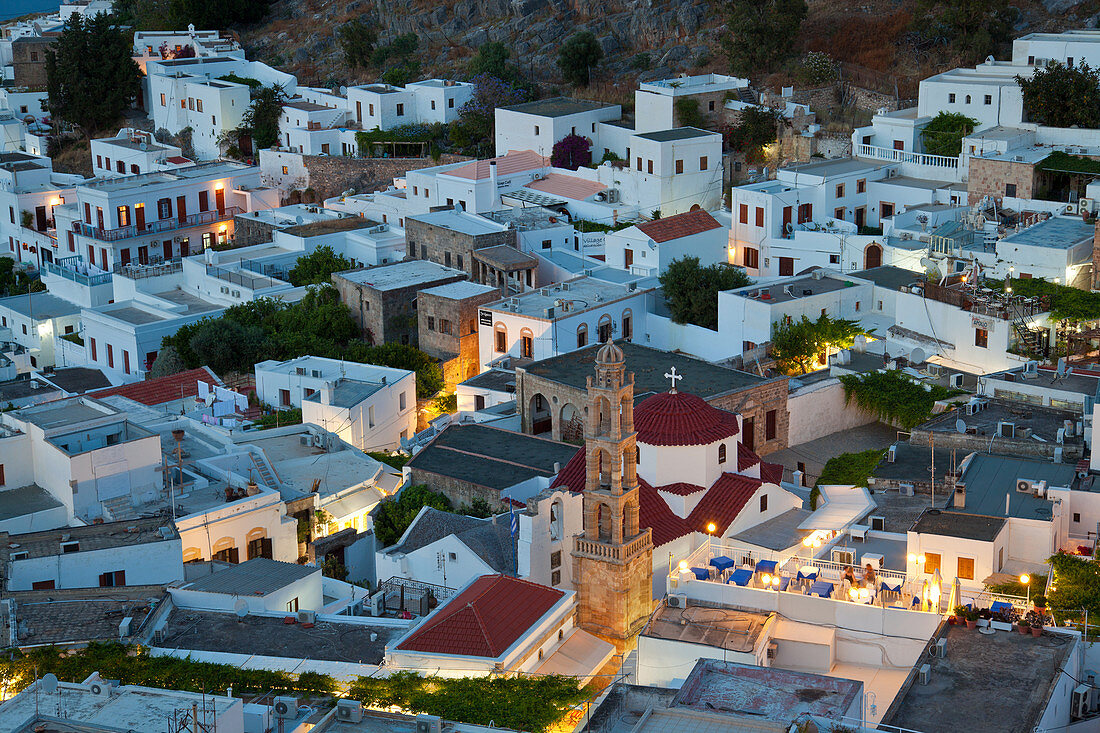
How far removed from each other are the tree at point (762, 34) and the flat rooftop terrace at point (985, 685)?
42.7 metres

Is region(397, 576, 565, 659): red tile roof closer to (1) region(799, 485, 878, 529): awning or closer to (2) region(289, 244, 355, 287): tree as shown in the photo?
(1) region(799, 485, 878, 529): awning

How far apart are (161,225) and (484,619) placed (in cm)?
4151

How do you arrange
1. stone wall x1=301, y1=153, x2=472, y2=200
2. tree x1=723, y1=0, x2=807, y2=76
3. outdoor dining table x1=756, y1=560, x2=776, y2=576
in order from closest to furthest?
1. outdoor dining table x1=756, y1=560, x2=776, y2=576
2. tree x1=723, y1=0, x2=807, y2=76
3. stone wall x1=301, y1=153, x2=472, y2=200

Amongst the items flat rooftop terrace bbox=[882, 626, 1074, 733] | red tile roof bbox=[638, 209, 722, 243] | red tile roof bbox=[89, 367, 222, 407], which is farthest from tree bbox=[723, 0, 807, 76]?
flat rooftop terrace bbox=[882, 626, 1074, 733]

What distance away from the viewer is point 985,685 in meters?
22.7

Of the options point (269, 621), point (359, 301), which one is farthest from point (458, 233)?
point (269, 621)

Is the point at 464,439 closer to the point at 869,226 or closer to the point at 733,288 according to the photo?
the point at 733,288

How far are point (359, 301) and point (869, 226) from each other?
17389 mm

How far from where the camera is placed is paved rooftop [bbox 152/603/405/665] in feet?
89.0

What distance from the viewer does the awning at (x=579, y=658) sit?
27594 millimetres

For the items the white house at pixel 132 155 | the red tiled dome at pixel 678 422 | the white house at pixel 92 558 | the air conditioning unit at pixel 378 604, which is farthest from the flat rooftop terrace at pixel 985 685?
the white house at pixel 132 155

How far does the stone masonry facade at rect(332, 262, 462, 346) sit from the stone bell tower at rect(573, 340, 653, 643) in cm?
2176

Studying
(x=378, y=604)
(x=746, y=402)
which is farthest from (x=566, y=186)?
(x=378, y=604)

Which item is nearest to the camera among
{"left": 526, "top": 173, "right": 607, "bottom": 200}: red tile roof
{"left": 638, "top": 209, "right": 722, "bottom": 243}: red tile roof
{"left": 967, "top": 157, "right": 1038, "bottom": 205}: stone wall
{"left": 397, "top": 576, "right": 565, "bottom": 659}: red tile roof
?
{"left": 397, "top": 576, "right": 565, "bottom": 659}: red tile roof
